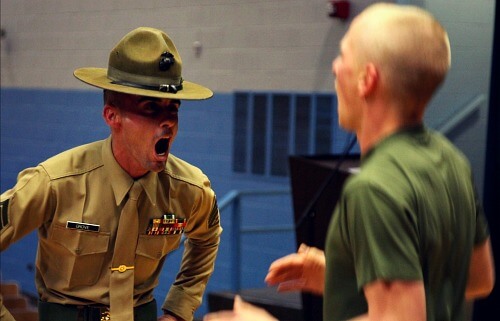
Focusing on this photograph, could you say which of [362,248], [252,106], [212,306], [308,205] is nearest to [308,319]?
[308,205]

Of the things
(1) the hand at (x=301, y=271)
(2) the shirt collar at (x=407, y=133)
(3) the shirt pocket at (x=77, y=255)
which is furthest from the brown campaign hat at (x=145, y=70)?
(2) the shirt collar at (x=407, y=133)

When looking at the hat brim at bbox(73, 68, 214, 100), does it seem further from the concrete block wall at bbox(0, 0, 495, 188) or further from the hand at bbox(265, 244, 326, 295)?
the concrete block wall at bbox(0, 0, 495, 188)

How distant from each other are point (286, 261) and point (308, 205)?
3.02 meters

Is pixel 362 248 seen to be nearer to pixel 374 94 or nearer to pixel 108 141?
pixel 374 94

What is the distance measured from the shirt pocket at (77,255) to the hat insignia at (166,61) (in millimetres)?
555

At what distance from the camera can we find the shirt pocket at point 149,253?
9.78ft

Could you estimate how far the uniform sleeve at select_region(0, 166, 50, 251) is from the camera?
2.77 meters

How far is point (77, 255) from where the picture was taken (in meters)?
2.88

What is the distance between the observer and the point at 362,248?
176 cm

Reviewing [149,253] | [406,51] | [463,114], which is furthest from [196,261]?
[463,114]

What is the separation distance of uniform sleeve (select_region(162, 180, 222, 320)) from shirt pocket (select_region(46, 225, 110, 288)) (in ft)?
1.27

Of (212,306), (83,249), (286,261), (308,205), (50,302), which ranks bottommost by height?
(212,306)

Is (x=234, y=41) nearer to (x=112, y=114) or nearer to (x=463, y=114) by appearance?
(x=463, y=114)

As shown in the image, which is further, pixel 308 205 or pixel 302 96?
pixel 302 96
